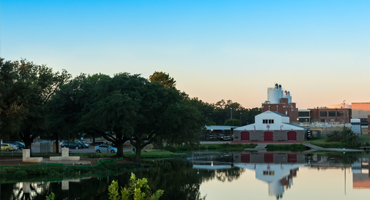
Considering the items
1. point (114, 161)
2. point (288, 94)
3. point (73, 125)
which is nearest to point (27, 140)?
point (73, 125)

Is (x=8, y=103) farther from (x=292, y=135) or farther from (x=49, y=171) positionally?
(x=292, y=135)

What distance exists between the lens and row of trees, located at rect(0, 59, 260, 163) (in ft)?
151

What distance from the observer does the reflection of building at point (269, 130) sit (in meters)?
104

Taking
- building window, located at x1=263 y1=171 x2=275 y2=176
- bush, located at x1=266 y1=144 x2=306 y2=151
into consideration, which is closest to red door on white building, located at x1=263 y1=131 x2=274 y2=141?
bush, located at x1=266 y1=144 x2=306 y2=151

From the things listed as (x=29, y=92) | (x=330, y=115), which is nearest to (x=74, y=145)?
(x=29, y=92)

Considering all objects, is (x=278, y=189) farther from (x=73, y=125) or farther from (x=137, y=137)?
(x=73, y=125)

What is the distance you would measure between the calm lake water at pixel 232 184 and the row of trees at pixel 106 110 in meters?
4.36

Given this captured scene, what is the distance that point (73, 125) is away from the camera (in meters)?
51.8

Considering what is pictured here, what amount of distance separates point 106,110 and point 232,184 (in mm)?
15245

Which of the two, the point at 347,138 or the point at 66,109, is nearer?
the point at 66,109

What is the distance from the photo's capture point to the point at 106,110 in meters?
46.7

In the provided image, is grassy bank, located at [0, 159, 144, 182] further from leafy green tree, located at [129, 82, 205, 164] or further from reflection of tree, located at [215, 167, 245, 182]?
reflection of tree, located at [215, 167, 245, 182]

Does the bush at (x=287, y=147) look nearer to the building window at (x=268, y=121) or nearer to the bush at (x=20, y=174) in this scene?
the building window at (x=268, y=121)

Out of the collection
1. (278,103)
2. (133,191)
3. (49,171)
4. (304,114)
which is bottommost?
(49,171)
